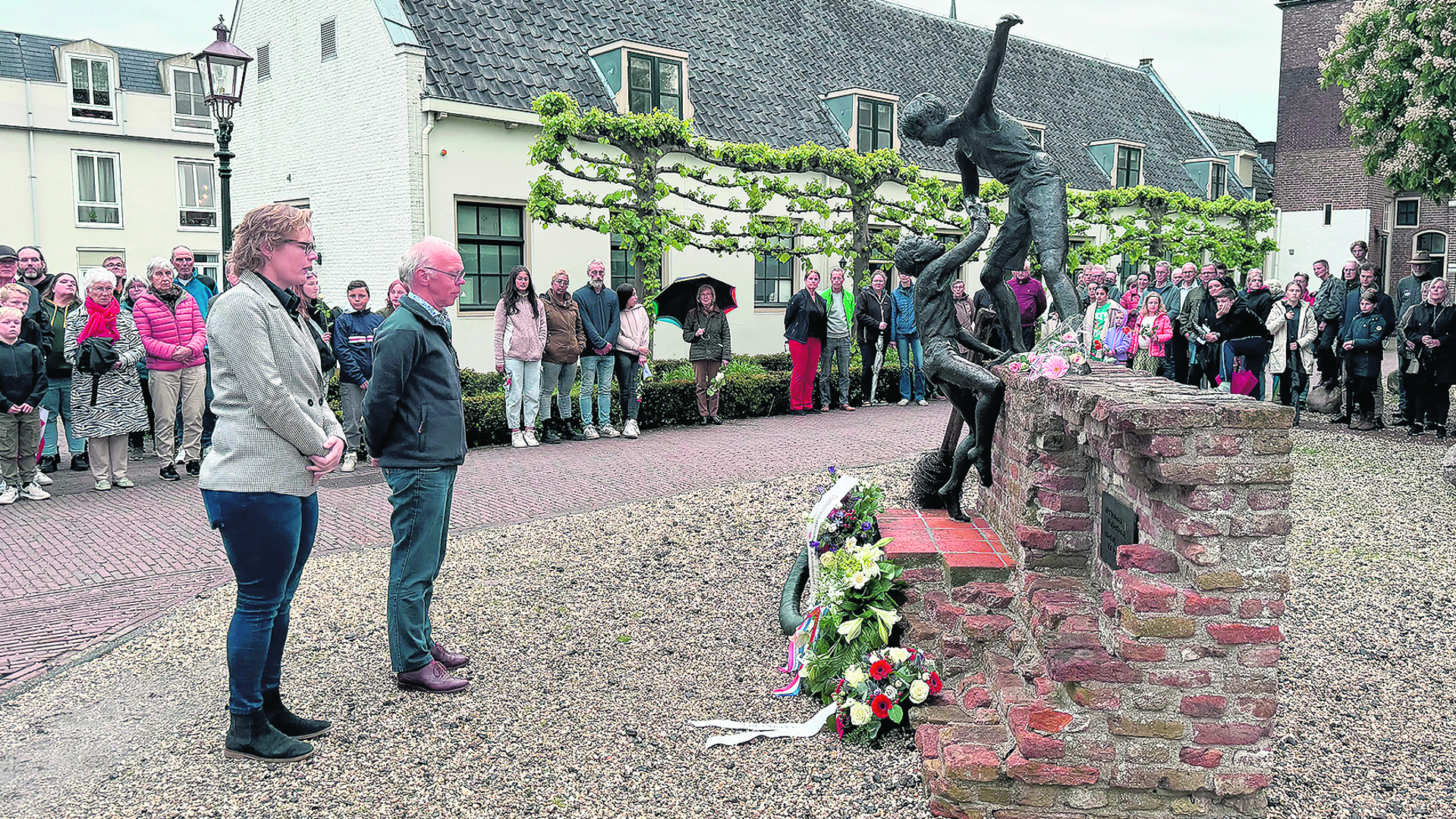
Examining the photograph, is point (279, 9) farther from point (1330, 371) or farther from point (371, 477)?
point (1330, 371)

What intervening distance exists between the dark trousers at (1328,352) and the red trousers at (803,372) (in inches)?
252

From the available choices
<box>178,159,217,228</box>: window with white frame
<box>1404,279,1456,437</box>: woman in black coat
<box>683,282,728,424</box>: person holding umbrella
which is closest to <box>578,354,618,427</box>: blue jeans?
<box>683,282,728,424</box>: person holding umbrella

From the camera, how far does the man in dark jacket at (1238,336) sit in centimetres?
1184

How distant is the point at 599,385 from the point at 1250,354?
783cm

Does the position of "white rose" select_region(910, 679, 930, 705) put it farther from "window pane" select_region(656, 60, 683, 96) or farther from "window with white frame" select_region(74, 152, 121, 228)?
"window with white frame" select_region(74, 152, 121, 228)

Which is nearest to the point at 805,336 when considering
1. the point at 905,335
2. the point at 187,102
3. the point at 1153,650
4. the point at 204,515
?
the point at 905,335

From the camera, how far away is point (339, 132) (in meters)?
17.3

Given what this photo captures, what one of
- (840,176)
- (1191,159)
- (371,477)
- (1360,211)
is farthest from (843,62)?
(1360,211)

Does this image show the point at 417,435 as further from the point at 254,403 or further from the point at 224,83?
the point at 224,83

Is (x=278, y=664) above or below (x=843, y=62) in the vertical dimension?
below

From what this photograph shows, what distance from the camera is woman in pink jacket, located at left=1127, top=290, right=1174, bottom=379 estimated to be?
39.7 ft

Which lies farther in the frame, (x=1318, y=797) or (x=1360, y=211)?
(x=1360, y=211)

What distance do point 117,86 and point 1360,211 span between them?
39.5 metres

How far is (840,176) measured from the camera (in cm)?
1903
